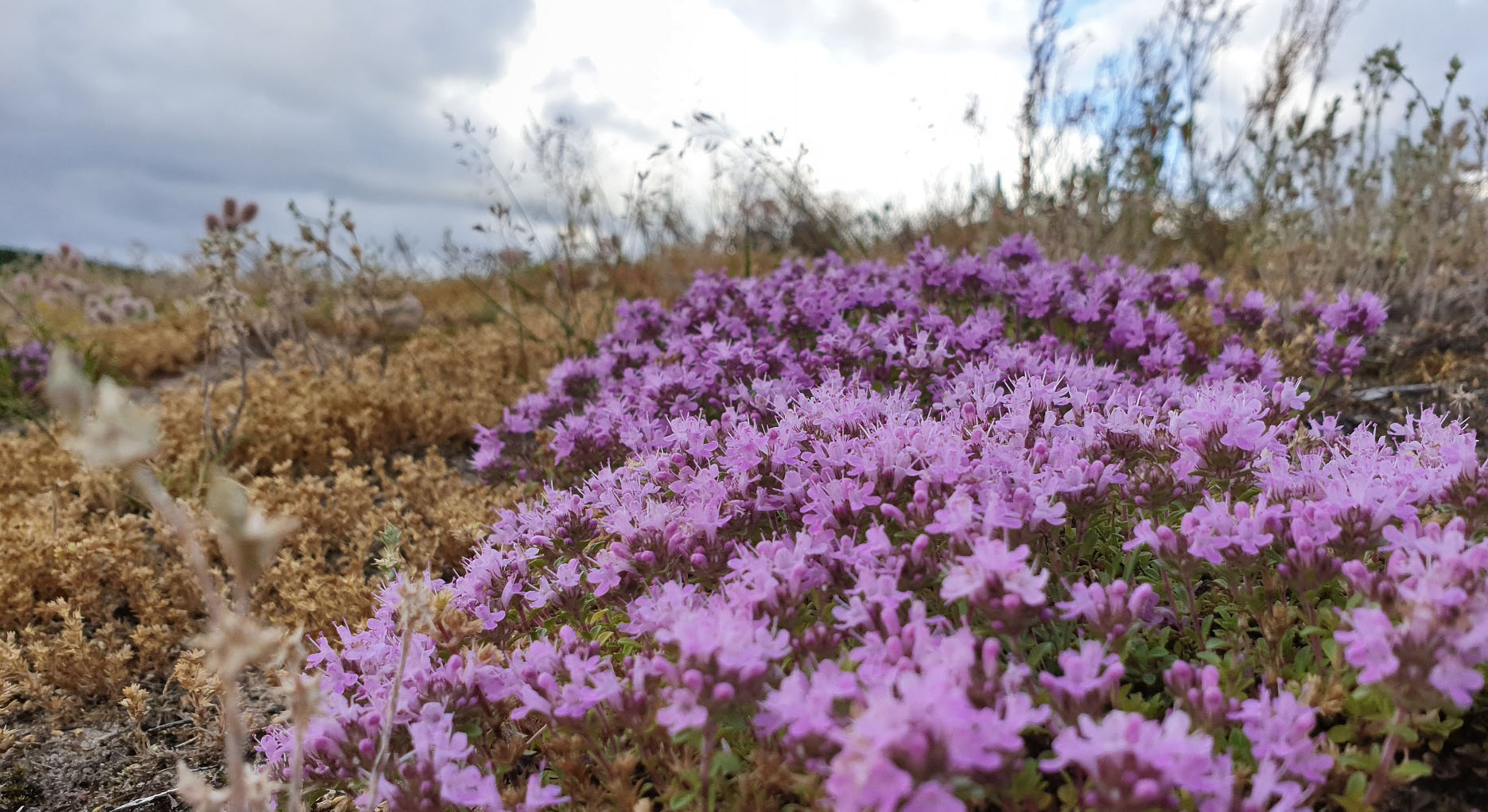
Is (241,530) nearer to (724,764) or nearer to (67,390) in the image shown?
(67,390)

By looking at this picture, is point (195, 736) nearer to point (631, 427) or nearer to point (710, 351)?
point (631, 427)

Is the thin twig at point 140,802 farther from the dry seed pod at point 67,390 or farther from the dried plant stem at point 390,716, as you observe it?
the dry seed pod at point 67,390

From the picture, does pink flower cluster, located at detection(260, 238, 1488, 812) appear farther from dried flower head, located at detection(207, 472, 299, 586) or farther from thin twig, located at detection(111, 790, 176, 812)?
thin twig, located at detection(111, 790, 176, 812)

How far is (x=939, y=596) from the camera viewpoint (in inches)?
87.4

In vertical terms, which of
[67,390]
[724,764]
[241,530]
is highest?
[67,390]

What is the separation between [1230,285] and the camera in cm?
689

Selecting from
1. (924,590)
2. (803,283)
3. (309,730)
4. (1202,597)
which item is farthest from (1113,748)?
(803,283)

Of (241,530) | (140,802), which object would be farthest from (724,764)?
(140,802)

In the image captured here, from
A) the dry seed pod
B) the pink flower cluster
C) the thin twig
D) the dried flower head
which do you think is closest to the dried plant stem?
the pink flower cluster

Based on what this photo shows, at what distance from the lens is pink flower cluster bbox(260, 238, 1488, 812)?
4.88 ft

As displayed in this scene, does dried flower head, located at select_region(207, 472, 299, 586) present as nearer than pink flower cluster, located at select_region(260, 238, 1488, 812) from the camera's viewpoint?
Yes

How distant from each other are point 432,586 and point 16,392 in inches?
324

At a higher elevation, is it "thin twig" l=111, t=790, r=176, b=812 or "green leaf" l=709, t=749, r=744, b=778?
"green leaf" l=709, t=749, r=744, b=778

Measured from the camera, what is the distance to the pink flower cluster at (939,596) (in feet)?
4.88
